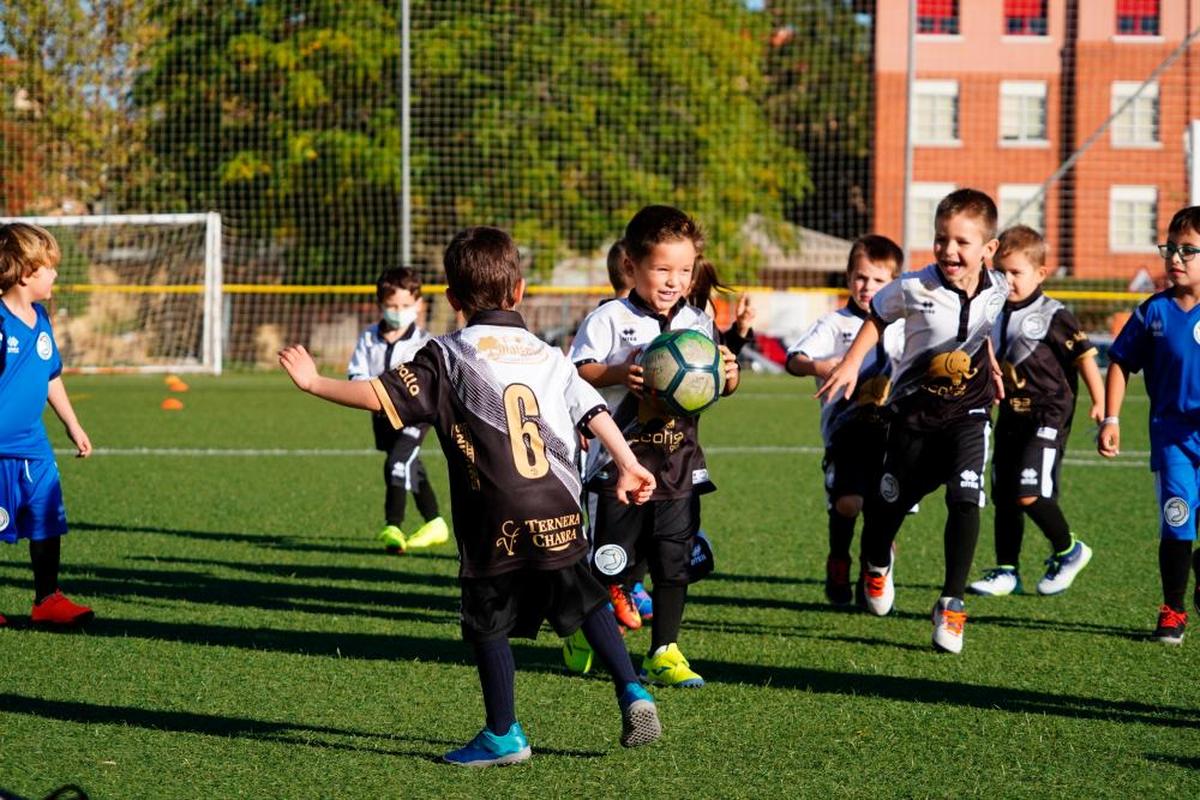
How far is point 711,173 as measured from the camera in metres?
27.4

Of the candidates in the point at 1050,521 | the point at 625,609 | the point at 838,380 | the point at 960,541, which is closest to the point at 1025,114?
the point at 1050,521

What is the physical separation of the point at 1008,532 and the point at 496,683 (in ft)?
11.9

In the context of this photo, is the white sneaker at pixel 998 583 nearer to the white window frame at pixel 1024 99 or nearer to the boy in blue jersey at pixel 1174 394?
the boy in blue jersey at pixel 1174 394

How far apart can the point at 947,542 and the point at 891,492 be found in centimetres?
33

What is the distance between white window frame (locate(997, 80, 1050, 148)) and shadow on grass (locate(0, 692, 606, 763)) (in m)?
30.1

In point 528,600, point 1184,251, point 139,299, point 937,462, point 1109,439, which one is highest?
point 1184,251

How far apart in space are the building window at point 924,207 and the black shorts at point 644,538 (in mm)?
26489

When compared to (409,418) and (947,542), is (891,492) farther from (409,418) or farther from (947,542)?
(409,418)

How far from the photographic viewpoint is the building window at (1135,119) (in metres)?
29.5

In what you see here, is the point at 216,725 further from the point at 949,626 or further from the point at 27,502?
the point at 949,626

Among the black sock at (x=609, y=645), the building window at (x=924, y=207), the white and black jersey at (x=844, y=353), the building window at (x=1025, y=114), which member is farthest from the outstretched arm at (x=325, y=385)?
the building window at (x=1025, y=114)

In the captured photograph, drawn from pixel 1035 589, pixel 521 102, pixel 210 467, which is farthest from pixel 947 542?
pixel 521 102

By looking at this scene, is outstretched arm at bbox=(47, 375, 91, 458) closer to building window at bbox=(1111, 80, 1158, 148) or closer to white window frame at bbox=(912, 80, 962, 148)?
white window frame at bbox=(912, 80, 962, 148)

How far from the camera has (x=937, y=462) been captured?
231 inches
